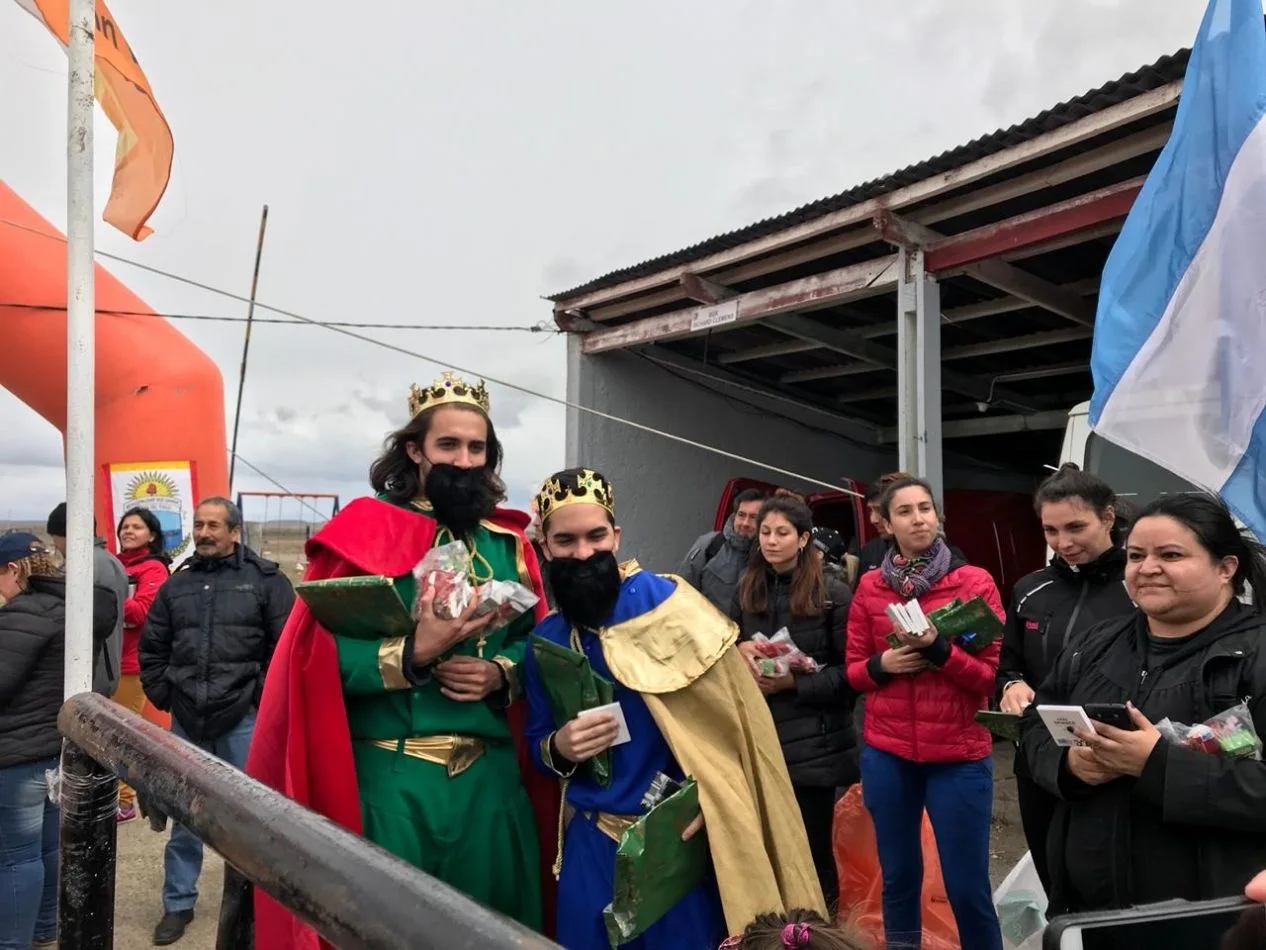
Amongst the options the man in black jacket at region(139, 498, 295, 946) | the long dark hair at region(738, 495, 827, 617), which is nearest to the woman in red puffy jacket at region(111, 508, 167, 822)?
the man in black jacket at region(139, 498, 295, 946)

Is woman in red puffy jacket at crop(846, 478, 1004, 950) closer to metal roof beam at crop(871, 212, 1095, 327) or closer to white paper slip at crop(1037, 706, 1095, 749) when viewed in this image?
white paper slip at crop(1037, 706, 1095, 749)

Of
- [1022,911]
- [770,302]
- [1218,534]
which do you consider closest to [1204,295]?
[1218,534]

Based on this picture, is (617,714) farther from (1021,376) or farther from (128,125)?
(1021,376)

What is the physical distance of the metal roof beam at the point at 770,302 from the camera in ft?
20.8

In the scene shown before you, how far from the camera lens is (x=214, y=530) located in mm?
4035

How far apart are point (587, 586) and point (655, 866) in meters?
0.64

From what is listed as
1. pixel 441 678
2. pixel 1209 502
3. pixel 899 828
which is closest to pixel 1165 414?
pixel 1209 502

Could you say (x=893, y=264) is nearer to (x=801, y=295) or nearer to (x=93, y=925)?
(x=801, y=295)

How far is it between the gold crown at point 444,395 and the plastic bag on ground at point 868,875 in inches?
99.1

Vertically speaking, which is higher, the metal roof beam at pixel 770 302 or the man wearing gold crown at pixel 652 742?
the metal roof beam at pixel 770 302

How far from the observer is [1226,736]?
173 centimetres

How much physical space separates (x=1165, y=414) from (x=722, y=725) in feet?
6.73

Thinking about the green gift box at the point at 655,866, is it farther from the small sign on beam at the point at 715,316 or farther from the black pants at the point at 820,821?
the small sign on beam at the point at 715,316

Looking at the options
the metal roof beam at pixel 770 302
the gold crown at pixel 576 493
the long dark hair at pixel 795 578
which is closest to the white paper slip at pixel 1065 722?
the gold crown at pixel 576 493
